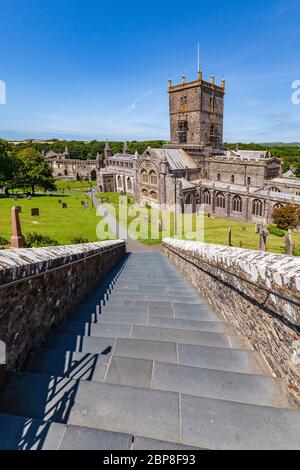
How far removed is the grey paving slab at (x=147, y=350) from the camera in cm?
366

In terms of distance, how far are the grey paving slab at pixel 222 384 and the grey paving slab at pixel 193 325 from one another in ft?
5.22

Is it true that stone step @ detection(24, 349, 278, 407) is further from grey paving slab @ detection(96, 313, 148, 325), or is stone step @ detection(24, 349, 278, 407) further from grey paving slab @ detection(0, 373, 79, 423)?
grey paving slab @ detection(96, 313, 148, 325)

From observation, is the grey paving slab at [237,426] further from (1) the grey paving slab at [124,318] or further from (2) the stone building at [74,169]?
(2) the stone building at [74,169]

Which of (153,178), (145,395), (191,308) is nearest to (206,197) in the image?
(153,178)

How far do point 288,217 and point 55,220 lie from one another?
29.8m

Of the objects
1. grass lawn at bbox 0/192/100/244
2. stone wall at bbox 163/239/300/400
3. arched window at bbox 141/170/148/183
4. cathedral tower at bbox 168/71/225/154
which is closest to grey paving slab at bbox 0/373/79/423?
stone wall at bbox 163/239/300/400

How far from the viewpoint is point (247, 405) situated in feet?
8.35

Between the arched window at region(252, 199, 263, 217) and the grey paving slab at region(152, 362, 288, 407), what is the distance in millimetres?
40100

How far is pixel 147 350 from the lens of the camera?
380 cm

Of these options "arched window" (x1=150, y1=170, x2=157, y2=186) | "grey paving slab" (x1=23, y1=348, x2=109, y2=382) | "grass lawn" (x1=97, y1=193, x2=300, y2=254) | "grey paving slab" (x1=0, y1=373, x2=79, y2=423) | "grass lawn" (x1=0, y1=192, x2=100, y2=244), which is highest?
"arched window" (x1=150, y1=170, x2=157, y2=186)

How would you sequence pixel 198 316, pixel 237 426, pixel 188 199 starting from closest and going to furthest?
1. pixel 237 426
2. pixel 198 316
3. pixel 188 199

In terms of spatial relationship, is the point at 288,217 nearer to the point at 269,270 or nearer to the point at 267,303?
the point at 267,303

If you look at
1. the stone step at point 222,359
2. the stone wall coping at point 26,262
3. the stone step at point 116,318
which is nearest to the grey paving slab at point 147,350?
the stone step at point 222,359

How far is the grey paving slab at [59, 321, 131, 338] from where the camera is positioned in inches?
174
